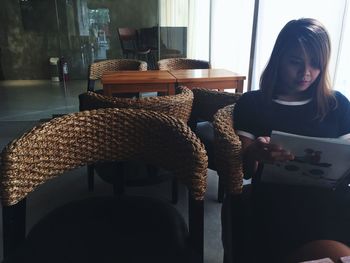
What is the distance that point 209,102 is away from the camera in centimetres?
197

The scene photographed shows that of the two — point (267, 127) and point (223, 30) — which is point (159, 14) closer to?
point (223, 30)

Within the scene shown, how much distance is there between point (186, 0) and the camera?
14.3ft

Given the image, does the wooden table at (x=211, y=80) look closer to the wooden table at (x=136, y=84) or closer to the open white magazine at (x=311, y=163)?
the wooden table at (x=136, y=84)

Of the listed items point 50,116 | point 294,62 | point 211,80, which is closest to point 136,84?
point 211,80

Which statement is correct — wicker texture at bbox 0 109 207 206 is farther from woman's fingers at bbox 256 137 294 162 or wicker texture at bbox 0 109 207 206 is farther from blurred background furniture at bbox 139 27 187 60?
blurred background furniture at bbox 139 27 187 60

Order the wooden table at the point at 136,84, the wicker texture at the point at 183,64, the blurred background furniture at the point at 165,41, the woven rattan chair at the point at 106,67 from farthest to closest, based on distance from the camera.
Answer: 1. the blurred background furniture at the point at 165,41
2. the wicker texture at the point at 183,64
3. the woven rattan chair at the point at 106,67
4. the wooden table at the point at 136,84

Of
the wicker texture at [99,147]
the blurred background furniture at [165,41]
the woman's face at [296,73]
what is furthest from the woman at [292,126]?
the blurred background furniture at [165,41]

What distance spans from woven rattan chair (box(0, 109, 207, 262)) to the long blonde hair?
384 mm

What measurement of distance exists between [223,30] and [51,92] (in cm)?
283

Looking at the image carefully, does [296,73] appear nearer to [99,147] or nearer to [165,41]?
[99,147]

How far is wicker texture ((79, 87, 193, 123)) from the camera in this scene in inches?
56.7

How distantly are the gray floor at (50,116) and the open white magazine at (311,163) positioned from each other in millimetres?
710

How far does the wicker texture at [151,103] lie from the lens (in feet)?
4.73

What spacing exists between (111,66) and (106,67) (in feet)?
0.26
